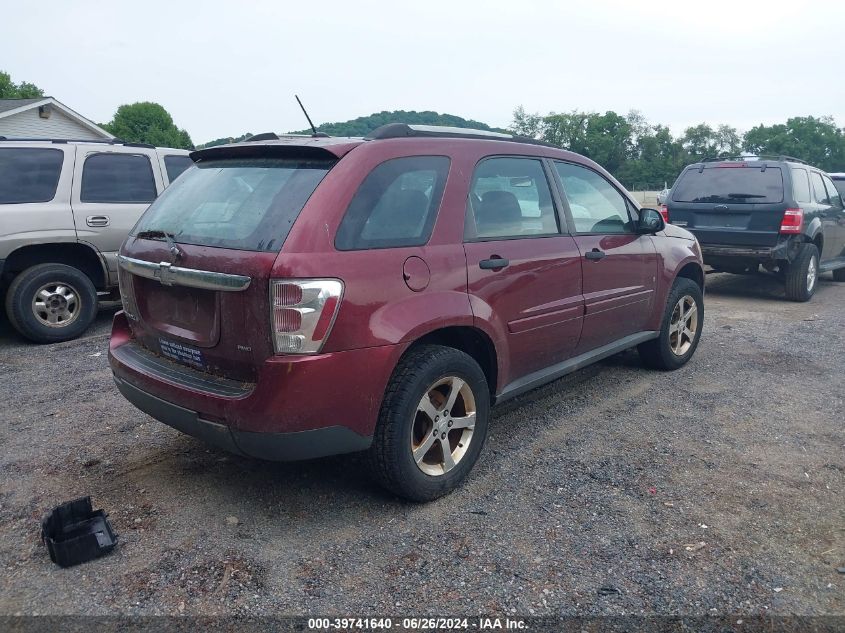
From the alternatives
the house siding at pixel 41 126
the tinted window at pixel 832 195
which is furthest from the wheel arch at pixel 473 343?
the house siding at pixel 41 126

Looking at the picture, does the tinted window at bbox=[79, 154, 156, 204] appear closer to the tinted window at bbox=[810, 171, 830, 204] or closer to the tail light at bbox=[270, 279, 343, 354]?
the tail light at bbox=[270, 279, 343, 354]

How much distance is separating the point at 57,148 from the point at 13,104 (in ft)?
68.2

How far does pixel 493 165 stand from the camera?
385 centimetres

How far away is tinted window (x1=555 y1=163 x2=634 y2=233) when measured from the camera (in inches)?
173

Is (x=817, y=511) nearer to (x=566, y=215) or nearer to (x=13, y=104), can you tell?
(x=566, y=215)

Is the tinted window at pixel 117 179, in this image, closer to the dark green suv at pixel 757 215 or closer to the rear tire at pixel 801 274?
the dark green suv at pixel 757 215

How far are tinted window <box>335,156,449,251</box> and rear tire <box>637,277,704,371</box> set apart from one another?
2.67 meters

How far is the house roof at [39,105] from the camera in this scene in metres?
22.9

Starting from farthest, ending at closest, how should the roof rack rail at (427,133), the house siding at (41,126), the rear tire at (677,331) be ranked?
the house siding at (41,126), the rear tire at (677,331), the roof rack rail at (427,133)

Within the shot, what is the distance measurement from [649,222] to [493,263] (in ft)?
6.02

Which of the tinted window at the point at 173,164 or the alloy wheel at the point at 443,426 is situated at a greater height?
the tinted window at the point at 173,164

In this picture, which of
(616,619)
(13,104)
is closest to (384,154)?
(616,619)

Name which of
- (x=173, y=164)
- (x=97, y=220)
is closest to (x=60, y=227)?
(x=97, y=220)

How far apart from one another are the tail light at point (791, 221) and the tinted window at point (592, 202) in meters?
4.69
